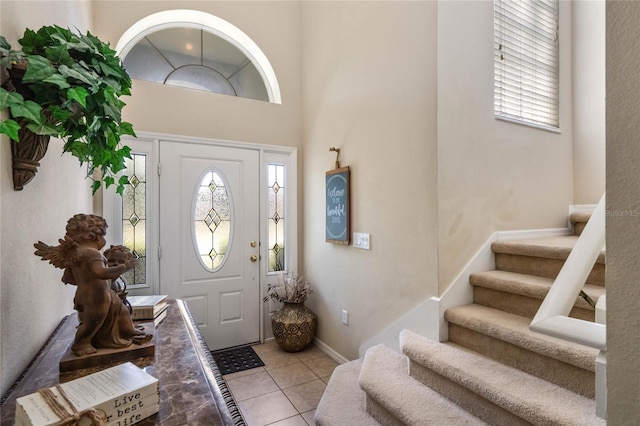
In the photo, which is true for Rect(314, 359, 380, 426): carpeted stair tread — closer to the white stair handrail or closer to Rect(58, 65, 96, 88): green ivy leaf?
the white stair handrail

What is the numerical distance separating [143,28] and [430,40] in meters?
2.65

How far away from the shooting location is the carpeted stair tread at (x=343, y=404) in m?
1.79

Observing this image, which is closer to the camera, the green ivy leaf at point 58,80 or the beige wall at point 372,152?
the green ivy leaf at point 58,80

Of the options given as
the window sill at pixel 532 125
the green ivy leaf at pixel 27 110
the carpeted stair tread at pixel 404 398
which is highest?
the window sill at pixel 532 125

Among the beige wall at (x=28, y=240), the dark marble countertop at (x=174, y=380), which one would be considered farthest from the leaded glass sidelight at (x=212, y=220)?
the dark marble countertop at (x=174, y=380)

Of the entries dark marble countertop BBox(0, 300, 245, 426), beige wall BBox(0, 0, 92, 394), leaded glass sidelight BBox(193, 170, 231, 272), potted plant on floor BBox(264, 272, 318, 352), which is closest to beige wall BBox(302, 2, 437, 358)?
potted plant on floor BBox(264, 272, 318, 352)

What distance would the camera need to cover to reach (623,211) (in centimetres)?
73

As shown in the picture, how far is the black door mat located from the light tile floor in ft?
0.20

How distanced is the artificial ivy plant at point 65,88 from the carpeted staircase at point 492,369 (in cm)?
180

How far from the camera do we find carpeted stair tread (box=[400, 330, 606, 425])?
1.23 metres

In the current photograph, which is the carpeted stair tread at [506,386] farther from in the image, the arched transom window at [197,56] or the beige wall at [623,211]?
the arched transom window at [197,56]

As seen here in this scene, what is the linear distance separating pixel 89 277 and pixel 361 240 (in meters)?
1.98

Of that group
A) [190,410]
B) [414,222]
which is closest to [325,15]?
[414,222]

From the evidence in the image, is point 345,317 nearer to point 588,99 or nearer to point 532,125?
point 532,125
